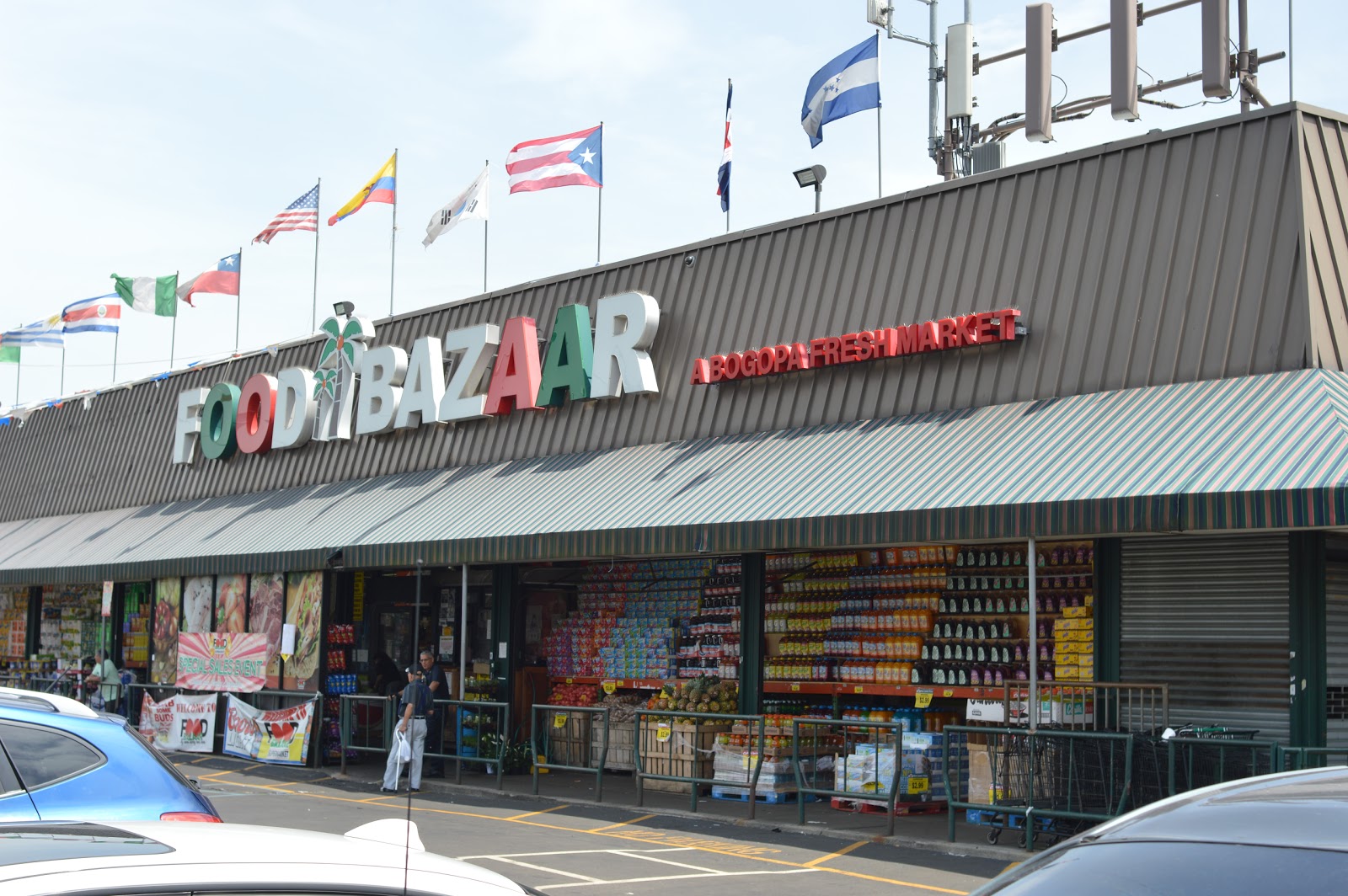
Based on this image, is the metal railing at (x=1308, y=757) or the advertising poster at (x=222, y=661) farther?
the advertising poster at (x=222, y=661)

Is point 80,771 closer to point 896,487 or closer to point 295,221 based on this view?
point 896,487

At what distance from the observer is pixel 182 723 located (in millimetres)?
23703

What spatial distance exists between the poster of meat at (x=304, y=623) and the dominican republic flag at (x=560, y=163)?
677 centimetres

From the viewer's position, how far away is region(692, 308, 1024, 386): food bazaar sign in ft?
50.5

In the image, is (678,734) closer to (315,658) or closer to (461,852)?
(461,852)

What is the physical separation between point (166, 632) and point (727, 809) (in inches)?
518

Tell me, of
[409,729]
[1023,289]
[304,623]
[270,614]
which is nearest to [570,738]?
[409,729]

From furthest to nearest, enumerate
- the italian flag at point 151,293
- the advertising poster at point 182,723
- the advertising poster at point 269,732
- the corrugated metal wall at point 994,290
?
the italian flag at point 151,293 < the advertising poster at point 182,723 < the advertising poster at point 269,732 < the corrugated metal wall at point 994,290

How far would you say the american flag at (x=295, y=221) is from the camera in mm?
28734

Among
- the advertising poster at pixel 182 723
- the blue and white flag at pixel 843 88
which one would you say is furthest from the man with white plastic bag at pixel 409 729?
the blue and white flag at pixel 843 88

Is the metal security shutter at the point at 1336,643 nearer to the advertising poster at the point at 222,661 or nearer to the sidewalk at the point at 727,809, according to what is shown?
the sidewalk at the point at 727,809

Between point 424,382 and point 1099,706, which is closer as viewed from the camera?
point 1099,706

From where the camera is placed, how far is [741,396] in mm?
18219

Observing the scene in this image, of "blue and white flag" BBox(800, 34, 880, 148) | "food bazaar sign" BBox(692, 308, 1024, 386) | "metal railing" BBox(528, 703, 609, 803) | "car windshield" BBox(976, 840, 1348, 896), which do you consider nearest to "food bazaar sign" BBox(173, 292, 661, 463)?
"food bazaar sign" BBox(692, 308, 1024, 386)
